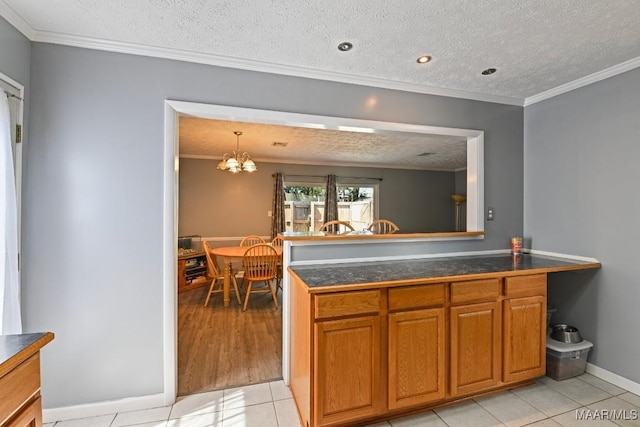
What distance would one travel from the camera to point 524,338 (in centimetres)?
211

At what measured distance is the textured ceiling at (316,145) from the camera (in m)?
3.81

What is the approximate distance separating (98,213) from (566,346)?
141 inches

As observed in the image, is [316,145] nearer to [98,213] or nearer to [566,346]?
[98,213]

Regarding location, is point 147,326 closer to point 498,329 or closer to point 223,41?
point 223,41

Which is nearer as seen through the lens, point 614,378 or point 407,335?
point 407,335

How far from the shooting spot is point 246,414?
75.4 inches

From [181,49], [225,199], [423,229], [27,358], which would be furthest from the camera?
[423,229]

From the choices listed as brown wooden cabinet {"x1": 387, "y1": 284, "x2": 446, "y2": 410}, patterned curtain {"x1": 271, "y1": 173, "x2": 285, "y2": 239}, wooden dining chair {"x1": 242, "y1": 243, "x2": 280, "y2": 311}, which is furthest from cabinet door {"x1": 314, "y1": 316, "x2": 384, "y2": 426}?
patterned curtain {"x1": 271, "y1": 173, "x2": 285, "y2": 239}

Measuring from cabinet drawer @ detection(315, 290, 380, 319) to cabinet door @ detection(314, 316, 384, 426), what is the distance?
46mm

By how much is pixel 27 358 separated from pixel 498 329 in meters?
2.45

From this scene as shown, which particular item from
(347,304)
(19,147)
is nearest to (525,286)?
(347,304)

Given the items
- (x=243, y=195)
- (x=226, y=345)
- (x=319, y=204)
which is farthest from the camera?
(x=319, y=204)

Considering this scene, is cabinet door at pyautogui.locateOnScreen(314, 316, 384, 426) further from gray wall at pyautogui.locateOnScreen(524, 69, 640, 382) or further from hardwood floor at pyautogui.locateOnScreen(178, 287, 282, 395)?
gray wall at pyautogui.locateOnScreen(524, 69, 640, 382)

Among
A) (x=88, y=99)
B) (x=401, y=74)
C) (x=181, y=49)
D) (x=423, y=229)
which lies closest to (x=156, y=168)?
(x=88, y=99)
